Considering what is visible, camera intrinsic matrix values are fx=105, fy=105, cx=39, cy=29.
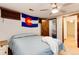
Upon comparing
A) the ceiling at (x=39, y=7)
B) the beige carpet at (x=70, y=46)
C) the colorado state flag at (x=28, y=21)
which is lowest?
the beige carpet at (x=70, y=46)

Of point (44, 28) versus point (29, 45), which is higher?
point (44, 28)

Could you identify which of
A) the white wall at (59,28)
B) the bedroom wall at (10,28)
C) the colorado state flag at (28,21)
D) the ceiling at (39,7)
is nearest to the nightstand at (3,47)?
the bedroom wall at (10,28)

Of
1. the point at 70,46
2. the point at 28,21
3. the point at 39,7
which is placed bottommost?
the point at 70,46

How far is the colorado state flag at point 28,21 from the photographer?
1.41 meters

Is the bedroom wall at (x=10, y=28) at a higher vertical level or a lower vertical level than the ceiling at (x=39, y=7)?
lower

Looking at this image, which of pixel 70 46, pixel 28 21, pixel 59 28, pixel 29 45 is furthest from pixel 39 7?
pixel 70 46

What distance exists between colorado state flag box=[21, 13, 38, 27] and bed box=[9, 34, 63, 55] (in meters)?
0.15

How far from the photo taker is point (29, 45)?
1.39 m

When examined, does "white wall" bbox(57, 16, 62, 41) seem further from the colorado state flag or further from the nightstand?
the nightstand

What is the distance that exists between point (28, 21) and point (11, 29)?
25 centimetres

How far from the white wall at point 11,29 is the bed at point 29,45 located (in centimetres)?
6

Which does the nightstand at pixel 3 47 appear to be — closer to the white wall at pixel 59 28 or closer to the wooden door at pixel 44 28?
the wooden door at pixel 44 28

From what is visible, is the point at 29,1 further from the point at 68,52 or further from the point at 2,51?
the point at 68,52

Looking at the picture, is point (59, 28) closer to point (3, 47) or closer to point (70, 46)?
point (70, 46)
